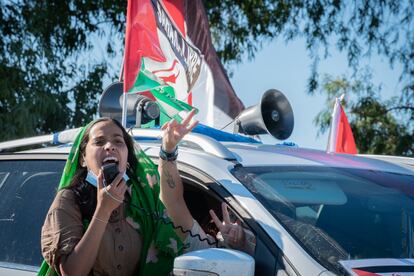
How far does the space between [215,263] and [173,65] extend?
10.3 feet

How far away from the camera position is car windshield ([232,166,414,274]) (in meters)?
3.44

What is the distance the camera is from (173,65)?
6184 mm

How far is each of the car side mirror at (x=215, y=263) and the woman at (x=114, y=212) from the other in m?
0.40

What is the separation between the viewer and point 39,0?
13406 millimetres

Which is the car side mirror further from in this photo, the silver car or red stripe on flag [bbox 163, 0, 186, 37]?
red stripe on flag [bbox 163, 0, 186, 37]

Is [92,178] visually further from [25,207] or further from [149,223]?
[25,207]

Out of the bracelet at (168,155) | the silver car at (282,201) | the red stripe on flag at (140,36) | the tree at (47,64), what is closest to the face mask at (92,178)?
the bracelet at (168,155)

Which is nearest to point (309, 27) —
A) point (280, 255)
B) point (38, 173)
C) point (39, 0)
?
point (39, 0)

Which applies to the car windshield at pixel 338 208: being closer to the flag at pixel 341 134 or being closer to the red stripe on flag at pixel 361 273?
the red stripe on flag at pixel 361 273

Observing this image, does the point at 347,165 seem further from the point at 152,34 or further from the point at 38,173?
the point at 152,34

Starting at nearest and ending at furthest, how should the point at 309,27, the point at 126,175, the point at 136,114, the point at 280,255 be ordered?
the point at 280,255 < the point at 126,175 < the point at 136,114 < the point at 309,27

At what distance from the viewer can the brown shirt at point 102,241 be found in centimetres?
355

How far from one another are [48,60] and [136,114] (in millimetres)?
7824

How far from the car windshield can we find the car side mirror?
0.25m
